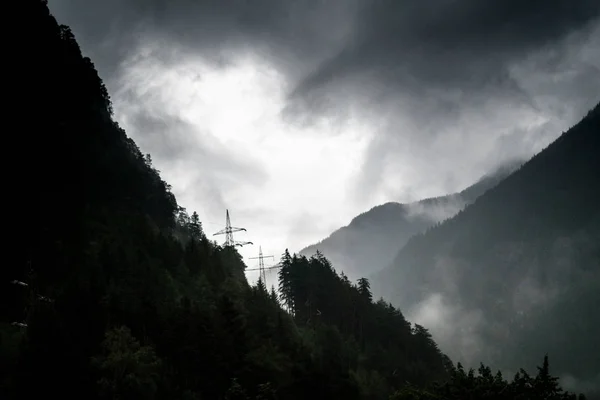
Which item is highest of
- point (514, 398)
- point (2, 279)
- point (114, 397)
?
point (2, 279)

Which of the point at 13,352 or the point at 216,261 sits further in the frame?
the point at 216,261

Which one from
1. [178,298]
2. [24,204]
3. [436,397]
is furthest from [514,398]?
[24,204]

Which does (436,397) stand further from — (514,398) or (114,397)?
(114,397)

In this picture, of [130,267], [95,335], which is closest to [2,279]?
[130,267]

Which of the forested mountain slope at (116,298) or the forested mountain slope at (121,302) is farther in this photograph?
the forested mountain slope at (116,298)

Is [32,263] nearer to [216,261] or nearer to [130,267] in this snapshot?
[130,267]

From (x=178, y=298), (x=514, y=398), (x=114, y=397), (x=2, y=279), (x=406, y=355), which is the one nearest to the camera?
(x=514, y=398)

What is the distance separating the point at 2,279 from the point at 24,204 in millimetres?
11264

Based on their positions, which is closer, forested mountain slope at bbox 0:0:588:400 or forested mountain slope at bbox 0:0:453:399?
forested mountain slope at bbox 0:0:588:400

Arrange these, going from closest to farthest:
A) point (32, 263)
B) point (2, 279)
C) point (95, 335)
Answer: point (95, 335)
point (2, 279)
point (32, 263)

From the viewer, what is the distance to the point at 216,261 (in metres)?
100

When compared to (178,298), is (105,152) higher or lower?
higher

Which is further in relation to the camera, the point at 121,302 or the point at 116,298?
the point at 121,302

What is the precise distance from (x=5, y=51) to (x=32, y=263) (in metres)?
30.5
